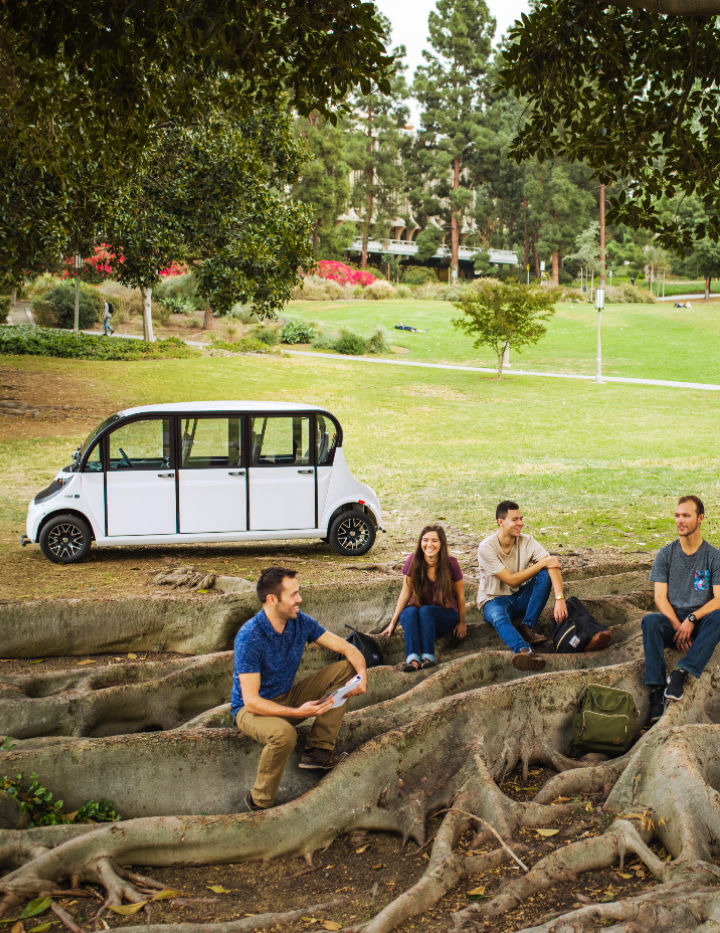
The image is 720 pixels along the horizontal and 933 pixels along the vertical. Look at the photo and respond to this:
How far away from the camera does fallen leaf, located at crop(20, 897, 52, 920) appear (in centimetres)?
441

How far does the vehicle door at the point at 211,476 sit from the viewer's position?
10.7 metres

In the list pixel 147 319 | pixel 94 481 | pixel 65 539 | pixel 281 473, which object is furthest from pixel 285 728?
pixel 147 319

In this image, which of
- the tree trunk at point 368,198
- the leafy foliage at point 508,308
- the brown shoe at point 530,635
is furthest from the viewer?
the tree trunk at point 368,198

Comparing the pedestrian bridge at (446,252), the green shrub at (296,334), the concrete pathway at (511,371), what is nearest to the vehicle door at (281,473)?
the concrete pathway at (511,371)

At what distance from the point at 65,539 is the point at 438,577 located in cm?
576

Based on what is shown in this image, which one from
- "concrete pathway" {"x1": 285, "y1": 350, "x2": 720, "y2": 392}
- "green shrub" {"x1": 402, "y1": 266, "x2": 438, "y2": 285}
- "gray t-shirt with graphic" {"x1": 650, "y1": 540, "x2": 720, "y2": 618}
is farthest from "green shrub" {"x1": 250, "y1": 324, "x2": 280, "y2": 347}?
"gray t-shirt with graphic" {"x1": 650, "y1": 540, "x2": 720, "y2": 618}

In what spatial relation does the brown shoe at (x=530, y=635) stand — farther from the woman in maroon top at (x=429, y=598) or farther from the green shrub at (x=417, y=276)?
the green shrub at (x=417, y=276)

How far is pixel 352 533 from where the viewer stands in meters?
11.6

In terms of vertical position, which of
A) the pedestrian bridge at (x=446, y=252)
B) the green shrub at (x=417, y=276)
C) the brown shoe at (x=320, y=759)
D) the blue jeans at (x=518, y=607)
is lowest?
the brown shoe at (x=320, y=759)

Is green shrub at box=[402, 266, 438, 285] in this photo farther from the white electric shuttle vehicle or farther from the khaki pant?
the khaki pant

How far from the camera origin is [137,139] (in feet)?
34.2

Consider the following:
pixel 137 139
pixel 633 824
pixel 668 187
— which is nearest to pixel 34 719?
pixel 633 824

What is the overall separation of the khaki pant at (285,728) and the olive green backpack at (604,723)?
154 cm

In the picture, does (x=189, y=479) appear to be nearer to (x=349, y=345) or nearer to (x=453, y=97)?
(x=349, y=345)
